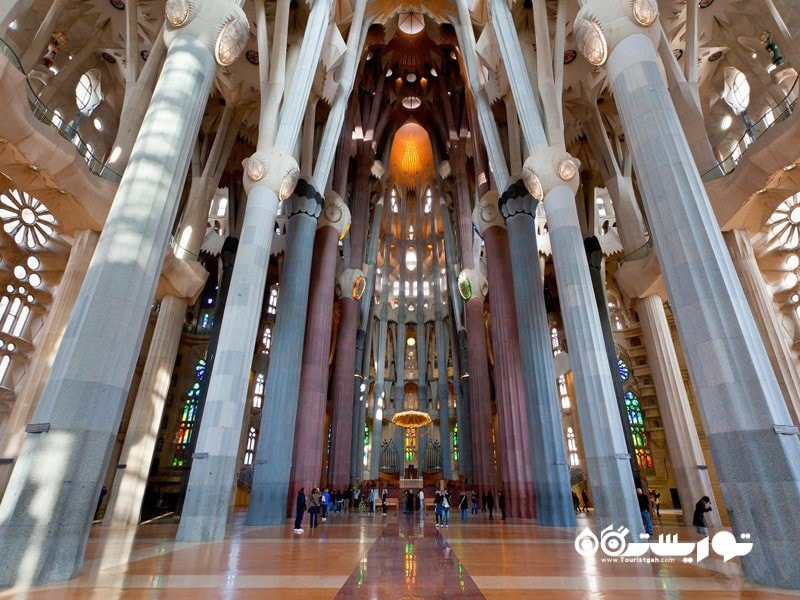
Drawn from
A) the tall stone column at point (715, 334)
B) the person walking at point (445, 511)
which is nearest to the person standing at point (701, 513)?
the tall stone column at point (715, 334)

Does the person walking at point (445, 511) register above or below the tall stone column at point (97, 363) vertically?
below

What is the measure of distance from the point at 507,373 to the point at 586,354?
7412 mm

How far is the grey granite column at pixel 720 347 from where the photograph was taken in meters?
5.38

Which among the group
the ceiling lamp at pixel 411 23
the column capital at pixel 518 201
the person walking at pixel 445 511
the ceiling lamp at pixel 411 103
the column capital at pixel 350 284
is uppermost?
the ceiling lamp at pixel 411 23

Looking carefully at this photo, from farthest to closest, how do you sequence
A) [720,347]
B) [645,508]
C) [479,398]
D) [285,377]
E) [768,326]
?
[479,398] → [285,377] → [768,326] → [645,508] → [720,347]

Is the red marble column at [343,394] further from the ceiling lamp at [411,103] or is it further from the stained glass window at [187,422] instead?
the ceiling lamp at [411,103]

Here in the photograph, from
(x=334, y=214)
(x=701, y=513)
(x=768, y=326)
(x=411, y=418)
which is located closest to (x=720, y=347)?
(x=701, y=513)

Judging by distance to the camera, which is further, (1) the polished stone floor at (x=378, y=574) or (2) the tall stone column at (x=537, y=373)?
(2) the tall stone column at (x=537, y=373)

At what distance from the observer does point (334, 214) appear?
22188mm

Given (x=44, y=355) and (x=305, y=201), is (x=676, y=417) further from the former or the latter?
(x=44, y=355)

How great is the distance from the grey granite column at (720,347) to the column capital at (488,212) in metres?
12.4

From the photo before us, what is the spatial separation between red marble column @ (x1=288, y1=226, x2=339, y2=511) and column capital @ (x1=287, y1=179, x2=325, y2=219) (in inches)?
132

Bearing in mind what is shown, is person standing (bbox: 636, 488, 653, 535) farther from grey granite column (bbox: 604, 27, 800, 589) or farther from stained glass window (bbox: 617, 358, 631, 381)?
stained glass window (bbox: 617, 358, 631, 381)

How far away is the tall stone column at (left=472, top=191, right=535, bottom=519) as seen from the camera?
642 inches
